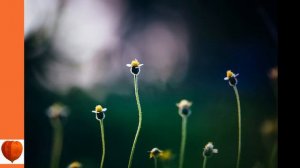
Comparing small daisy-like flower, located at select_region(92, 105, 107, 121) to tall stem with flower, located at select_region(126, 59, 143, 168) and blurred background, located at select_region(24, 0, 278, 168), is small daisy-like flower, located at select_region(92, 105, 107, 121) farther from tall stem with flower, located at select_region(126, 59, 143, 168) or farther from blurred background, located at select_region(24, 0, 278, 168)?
tall stem with flower, located at select_region(126, 59, 143, 168)

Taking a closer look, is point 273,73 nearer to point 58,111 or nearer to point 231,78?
point 231,78

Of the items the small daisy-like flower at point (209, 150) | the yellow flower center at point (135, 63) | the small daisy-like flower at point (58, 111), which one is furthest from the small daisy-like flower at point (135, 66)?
the small daisy-like flower at point (209, 150)

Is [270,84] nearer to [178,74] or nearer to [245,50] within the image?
[245,50]

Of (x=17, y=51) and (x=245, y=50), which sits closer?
Result: (x=17, y=51)

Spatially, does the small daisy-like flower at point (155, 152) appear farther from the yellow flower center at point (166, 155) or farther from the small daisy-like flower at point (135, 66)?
the small daisy-like flower at point (135, 66)

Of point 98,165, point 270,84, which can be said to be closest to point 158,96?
point 98,165

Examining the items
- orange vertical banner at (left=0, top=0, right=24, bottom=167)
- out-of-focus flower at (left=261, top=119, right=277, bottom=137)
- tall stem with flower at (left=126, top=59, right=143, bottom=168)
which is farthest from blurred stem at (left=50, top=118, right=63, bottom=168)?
out-of-focus flower at (left=261, top=119, right=277, bottom=137)
